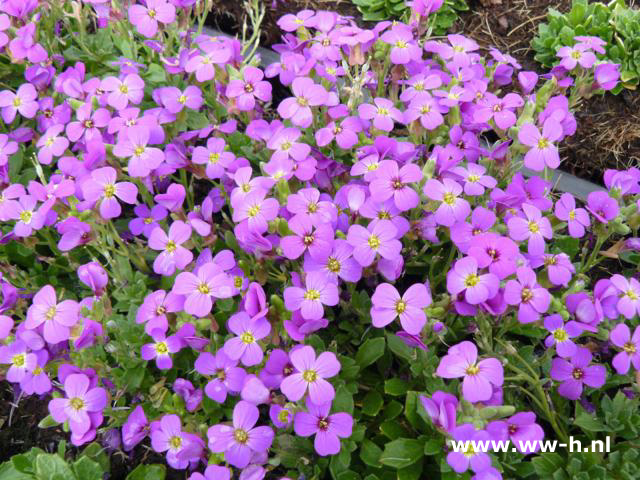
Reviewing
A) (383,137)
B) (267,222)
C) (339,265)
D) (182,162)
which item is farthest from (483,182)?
(182,162)

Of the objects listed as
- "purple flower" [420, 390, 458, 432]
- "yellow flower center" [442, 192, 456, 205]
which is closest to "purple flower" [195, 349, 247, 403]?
"purple flower" [420, 390, 458, 432]

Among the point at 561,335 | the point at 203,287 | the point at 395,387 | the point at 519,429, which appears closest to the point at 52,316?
the point at 203,287

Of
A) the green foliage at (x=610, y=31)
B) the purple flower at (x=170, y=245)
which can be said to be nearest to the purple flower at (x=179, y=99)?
the purple flower at (x=170, y=245)

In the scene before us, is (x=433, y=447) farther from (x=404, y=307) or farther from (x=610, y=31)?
(x=610, y=31)

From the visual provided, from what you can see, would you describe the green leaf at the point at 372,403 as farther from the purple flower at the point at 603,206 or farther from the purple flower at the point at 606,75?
the purple flower at the point at 606,75

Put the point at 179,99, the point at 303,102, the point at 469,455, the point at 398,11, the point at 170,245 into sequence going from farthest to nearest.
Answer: the point at 398,11, the point at 179,99, the point at 303,102, the point at 170,245, the point at 469,455

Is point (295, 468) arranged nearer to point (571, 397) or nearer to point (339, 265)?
point (339, 265)
